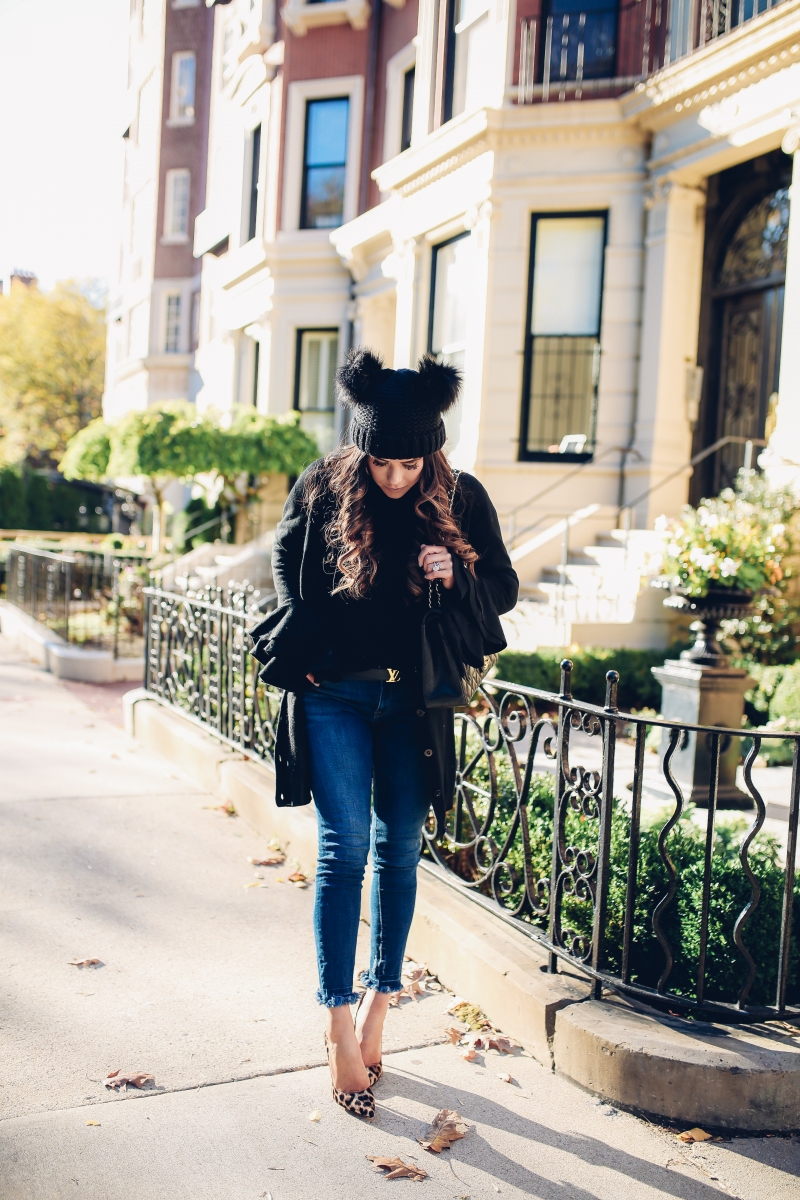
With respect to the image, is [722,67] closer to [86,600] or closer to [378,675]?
[86,600]

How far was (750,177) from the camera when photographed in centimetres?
1093

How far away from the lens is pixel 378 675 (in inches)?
109

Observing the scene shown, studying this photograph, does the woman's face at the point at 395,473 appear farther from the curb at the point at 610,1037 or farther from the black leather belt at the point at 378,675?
the curb at the point at 610,1037

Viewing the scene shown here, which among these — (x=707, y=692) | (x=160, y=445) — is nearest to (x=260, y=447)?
(x=160, y=445)

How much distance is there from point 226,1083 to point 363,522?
1611 millimetres

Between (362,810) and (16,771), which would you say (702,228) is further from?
(362,810)

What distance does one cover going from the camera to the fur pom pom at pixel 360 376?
105 inches

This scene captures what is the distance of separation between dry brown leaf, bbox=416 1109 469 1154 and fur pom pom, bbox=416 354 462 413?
6.19 feet

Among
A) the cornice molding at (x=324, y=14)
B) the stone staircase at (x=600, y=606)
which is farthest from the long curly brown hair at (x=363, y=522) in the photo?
the cornice molding at (x=324, y=14)

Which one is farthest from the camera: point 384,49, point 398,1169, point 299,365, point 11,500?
point 11,500

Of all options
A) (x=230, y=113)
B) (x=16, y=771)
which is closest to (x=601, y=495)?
(x=16, y=771)

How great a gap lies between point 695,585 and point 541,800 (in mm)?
2426

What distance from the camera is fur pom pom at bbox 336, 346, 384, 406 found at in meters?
2.67

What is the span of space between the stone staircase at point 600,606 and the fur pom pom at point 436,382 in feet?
20.9
